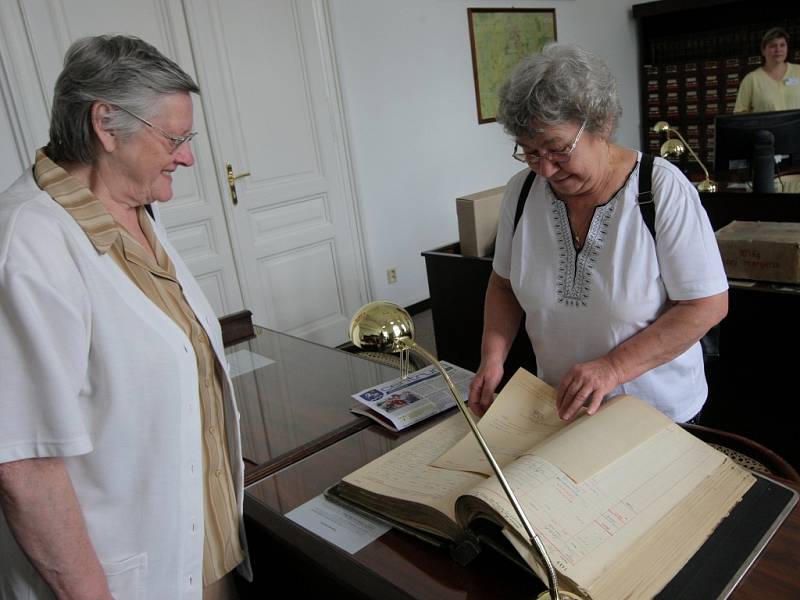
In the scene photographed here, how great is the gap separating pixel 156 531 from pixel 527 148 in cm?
93

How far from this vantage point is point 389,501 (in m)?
1.02

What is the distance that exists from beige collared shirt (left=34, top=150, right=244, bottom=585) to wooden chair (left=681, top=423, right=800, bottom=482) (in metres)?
0.86

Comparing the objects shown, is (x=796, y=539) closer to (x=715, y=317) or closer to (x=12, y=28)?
(x=715, y=317)

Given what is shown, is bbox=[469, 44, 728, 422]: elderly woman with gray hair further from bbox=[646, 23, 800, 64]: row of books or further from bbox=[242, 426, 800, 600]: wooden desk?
bbox=[646, 23, 800, 64]: row of books

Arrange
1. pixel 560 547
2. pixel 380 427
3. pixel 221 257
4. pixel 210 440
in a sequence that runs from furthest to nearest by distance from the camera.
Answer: pixel 221 257, pixel 380 427, pixel 210 440, pixel 560 547

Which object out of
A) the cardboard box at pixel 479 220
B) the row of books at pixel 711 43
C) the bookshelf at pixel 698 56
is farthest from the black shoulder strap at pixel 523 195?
the row of books at pixel 711 43

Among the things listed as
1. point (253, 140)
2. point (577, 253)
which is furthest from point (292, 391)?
point (253, 140)

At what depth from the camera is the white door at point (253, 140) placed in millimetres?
2975

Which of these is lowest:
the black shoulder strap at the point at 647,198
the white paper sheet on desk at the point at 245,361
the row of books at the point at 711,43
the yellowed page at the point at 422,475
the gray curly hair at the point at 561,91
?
the white paper sheet on desk at the point at 245,361

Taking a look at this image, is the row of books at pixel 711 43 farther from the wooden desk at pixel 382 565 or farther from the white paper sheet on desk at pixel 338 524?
the white paper sheet on desk at pixel 338 524

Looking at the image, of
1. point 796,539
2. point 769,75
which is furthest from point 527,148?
point 769,75

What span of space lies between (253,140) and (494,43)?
2372mm

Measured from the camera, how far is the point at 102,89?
943 millimetres

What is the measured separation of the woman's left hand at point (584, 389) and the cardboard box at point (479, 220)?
1853 mm
